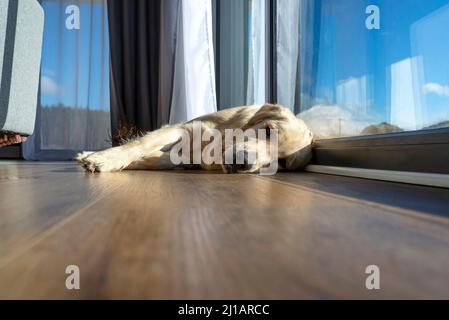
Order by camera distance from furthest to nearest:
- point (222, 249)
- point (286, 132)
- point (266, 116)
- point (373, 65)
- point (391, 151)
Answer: point (266, 116)
point (286, 132)
point (373, 65)
point (391, 151)
point (222, 249)

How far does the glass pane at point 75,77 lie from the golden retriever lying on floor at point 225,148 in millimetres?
3153

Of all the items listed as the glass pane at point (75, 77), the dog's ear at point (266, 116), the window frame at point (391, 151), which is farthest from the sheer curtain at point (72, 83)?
the window frame at point (391, 151)

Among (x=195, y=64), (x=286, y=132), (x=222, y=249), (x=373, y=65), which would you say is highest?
(x=195, y=64)

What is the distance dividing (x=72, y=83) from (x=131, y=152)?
3.47 meters

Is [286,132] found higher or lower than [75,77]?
lower

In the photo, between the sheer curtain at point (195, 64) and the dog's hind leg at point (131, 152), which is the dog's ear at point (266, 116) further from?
the sheer curtain at point (195, 64)

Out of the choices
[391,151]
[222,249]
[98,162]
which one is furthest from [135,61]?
[222,249]

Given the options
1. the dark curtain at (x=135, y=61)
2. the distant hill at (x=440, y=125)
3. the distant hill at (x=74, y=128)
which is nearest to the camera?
the distant hill at (x=440, y=125)

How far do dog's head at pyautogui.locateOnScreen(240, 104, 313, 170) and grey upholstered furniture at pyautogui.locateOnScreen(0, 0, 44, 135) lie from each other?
1.13 meters

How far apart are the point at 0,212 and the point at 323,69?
189 cm

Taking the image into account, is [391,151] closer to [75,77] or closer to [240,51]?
[240,51]

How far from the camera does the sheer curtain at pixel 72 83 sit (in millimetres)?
4953

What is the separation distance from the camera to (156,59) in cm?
495

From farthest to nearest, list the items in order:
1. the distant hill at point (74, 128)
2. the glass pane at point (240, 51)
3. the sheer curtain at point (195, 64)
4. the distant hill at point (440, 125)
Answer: the distant hill at point (74, 128), the sheer curtain at point (195, 64), the glass pane at point (240, 51), the distant hill at point (440, 125)
